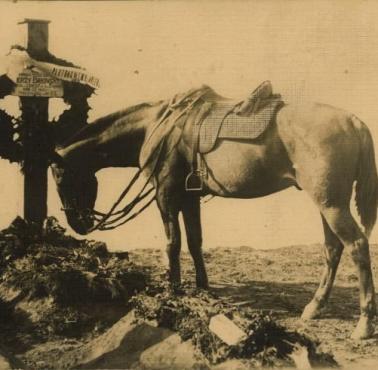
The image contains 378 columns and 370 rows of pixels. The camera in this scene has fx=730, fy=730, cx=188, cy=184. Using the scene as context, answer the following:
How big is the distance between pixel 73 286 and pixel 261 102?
2.57 meters

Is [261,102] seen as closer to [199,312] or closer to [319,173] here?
[319,173]

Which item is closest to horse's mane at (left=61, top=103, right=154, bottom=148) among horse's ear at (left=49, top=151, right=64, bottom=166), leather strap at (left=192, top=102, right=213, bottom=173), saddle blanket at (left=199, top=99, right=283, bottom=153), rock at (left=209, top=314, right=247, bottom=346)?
horse's ear at (left=49, top=151, right=64, bottom=166)

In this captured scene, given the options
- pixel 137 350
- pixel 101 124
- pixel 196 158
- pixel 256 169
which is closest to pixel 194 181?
pixel 196 158

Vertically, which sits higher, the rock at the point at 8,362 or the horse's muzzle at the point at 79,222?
the horse's muzzle at the point at 79,222

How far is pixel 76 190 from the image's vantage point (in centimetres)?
828

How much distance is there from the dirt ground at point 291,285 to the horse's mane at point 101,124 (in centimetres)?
231

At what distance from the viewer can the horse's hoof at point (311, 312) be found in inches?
285

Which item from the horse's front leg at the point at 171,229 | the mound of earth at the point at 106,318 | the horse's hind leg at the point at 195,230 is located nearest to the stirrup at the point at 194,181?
the horse's front leg at the point at 171,229

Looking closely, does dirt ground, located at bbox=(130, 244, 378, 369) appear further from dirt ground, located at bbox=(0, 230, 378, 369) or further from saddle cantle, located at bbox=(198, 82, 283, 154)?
saddle cantle, located at bbox=(198, 82, 283, 154)

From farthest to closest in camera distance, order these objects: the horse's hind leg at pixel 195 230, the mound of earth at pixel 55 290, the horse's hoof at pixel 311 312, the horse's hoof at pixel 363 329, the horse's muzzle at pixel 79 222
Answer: the horse's muzzle at pixel 79 222 < the horse's hind leg at pixel 195 230 < the horse's hoof at pixel 311 312 < the mound of earth at pixel 55 290 < the horse's hoof at pixel 363 329

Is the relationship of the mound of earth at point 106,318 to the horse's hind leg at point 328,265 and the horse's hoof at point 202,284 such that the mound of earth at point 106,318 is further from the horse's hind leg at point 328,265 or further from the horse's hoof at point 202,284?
the horse's hind leg at point 328,265

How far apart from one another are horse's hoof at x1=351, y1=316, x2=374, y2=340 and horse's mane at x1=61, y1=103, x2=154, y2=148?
319 cm

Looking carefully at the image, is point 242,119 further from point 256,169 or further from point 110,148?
point 110,148

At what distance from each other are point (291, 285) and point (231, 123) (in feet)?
9.00
